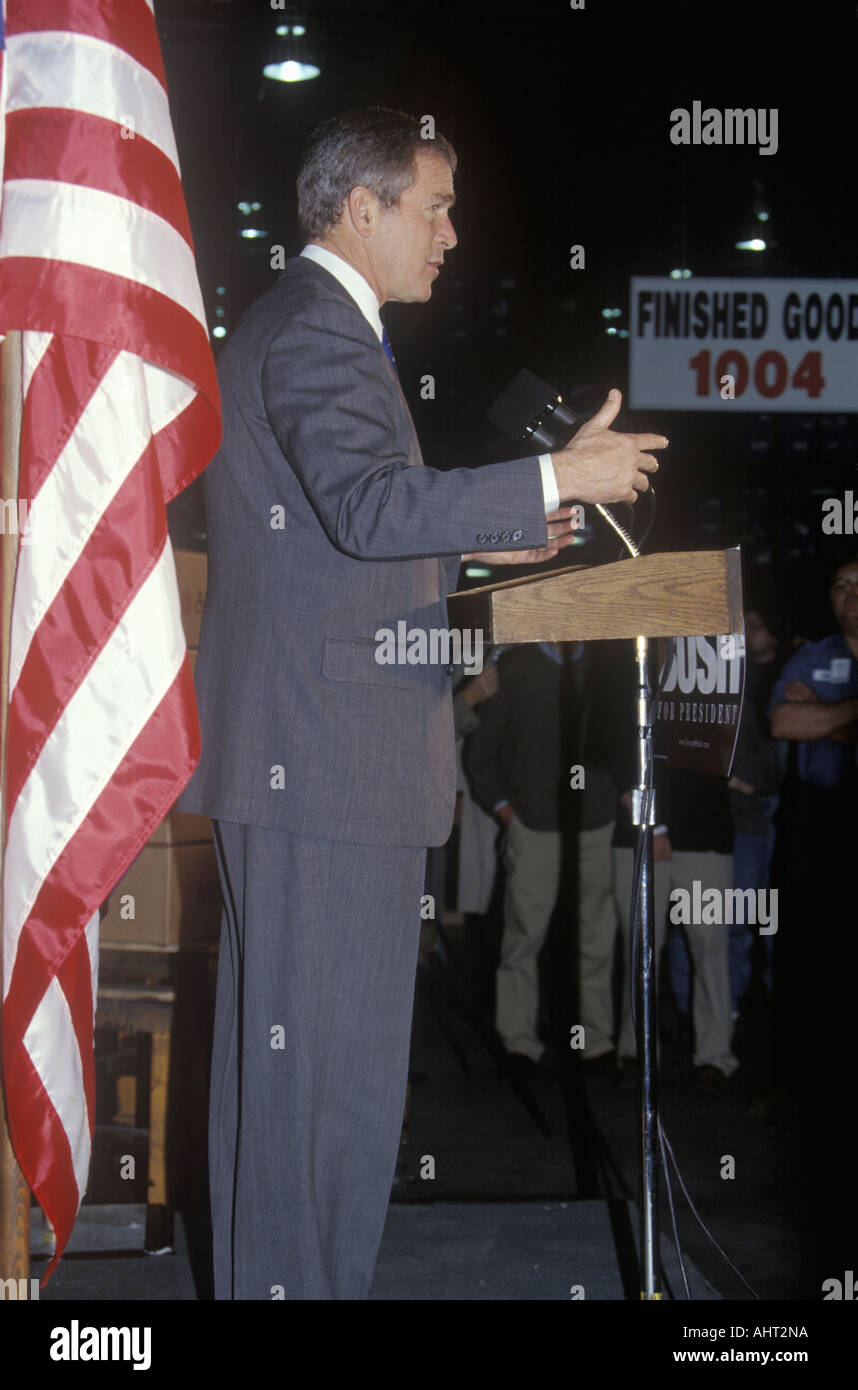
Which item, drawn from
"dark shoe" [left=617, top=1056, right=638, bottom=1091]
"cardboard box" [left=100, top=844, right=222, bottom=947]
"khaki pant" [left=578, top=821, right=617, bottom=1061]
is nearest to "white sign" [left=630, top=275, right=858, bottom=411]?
"khaki pant" [left=578, top=821, right=617, bottom=1061]

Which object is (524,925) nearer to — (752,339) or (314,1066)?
(752,339)

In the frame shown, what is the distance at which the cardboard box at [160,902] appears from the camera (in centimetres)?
311

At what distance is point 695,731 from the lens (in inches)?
88.1

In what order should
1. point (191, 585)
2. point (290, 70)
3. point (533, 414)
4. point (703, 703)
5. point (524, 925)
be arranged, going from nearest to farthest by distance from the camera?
point (533, 414) → point (703, 703) → point (191, 585) → point (524, 925) → point (290, 70)

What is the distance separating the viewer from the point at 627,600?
6.03 feet

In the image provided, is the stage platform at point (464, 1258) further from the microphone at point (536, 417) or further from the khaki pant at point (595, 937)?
the khaki pant at point (595, 937)

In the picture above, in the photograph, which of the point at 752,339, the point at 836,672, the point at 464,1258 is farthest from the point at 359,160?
the point at 752,339

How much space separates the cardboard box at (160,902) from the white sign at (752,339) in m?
3.04

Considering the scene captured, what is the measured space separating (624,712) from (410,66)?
3284mm

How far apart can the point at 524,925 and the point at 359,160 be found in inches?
147

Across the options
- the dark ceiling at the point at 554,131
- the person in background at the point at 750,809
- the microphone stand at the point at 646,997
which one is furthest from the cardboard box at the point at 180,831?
the dark ceiling at the point at 554,131

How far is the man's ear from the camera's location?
6.64 feet

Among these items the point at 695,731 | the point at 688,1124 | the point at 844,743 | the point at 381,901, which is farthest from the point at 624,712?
the point at 381,901

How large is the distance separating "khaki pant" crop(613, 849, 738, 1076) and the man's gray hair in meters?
3.21
